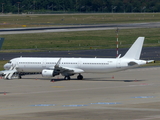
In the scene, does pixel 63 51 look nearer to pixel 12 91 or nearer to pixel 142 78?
pixel 142 78

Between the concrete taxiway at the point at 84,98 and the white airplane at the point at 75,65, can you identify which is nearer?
the concrete taxiway at the point at 84,98

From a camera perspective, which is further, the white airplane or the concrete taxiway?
the white airplane

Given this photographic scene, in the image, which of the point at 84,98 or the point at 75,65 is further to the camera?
the point at 75,65

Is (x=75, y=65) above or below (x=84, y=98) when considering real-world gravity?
above

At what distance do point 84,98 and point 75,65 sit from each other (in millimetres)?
19687

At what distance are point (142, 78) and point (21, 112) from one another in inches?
1333

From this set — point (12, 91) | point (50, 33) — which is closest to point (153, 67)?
point (12, 91)

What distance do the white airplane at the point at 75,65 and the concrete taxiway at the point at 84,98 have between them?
154 centimetres

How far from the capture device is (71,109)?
1519 inches

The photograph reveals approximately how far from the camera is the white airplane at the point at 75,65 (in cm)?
6331

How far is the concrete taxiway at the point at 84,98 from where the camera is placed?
116 ft

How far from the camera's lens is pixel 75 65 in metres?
66.2

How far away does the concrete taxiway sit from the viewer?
116 ft

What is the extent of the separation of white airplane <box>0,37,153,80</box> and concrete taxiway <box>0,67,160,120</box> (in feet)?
5.05
